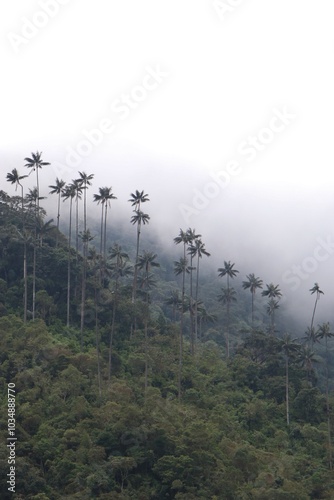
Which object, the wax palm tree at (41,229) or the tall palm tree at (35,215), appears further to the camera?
the wax palm tree at (41,229)

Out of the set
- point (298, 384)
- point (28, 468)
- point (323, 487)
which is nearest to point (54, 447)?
point (28, 468)

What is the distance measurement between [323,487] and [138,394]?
17890mm

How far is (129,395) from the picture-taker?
195 ft

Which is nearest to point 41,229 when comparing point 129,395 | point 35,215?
point 35,215

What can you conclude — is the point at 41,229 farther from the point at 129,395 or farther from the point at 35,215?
the point at 129,395

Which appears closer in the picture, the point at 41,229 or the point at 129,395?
the point at 129,395

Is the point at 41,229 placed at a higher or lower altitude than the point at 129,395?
higher

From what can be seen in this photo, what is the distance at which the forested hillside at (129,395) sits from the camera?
47.3m

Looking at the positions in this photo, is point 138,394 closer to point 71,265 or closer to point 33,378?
point 33,378

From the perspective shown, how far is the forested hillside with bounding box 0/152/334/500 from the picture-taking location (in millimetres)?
47344

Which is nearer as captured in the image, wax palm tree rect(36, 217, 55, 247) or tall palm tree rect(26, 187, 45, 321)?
tall palm tree rect(26, 187, 45, 321)

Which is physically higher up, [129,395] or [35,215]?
[35,215]

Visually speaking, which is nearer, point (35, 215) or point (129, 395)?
point (129, 395)

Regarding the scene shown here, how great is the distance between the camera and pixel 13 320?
6962 cm
